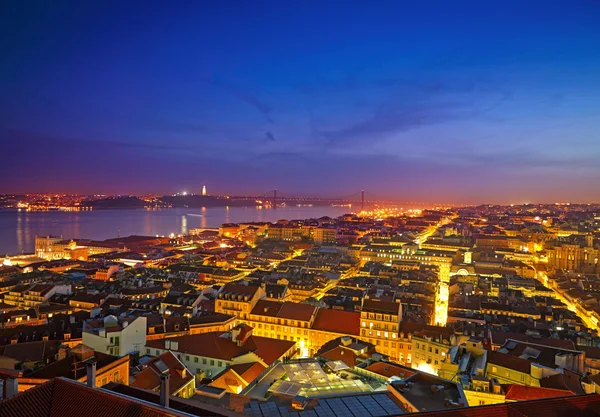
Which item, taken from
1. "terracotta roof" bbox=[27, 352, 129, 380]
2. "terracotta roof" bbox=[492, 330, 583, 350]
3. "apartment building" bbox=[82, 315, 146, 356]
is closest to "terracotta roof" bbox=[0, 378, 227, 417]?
"terracotta roof" bbox=[27, 352, 129, 380]

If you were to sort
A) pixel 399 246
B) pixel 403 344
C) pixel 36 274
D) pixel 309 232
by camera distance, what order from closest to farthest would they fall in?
pixel 403 344 → pixel 36 274 → pixel 399 246 → pixel 309 232

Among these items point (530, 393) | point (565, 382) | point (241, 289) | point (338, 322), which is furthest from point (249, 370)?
point (241, 289)

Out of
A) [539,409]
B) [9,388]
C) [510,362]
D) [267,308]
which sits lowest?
[267,308]

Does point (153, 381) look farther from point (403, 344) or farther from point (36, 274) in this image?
point (36, 274)

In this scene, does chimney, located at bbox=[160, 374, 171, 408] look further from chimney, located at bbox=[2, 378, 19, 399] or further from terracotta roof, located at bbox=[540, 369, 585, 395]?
terracotta roof, located at bbox=[540, 369, 585, 395]

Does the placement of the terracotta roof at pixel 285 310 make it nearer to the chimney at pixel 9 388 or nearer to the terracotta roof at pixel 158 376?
the terracotta roof at pixel 158 376

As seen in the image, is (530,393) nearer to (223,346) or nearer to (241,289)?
(223,346)

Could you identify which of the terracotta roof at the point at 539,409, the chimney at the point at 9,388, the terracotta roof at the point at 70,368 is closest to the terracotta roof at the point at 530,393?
the terracotta roof at the point at 539,409

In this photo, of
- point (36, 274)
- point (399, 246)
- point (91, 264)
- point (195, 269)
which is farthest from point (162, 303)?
point (399, 246)

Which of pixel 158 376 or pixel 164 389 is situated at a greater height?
pixel 164 389
